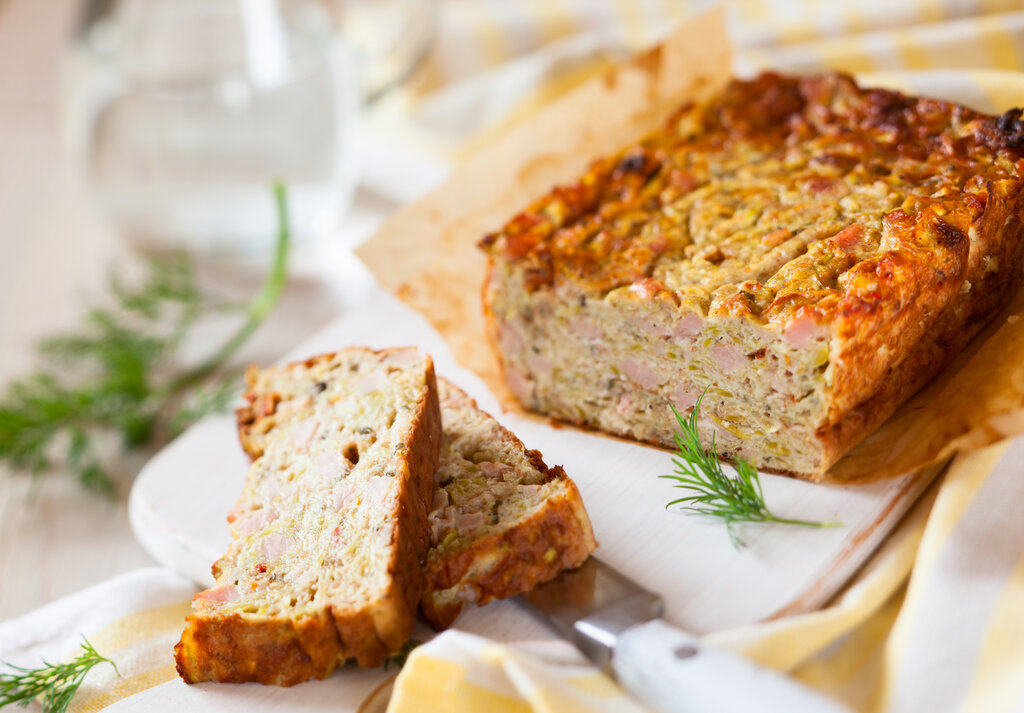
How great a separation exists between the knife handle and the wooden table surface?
2333mm

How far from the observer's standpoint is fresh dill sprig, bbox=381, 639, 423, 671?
340cm

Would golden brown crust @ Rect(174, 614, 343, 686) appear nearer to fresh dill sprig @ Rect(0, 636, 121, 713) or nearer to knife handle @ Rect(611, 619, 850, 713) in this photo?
fresh dill sprig @ Rect(0, 636, 121, 713)

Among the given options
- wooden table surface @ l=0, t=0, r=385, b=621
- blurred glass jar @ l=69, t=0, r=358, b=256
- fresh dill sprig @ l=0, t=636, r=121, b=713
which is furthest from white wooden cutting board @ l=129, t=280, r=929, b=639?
blurred glass jar @ l=69, t=0, r=358, b=256

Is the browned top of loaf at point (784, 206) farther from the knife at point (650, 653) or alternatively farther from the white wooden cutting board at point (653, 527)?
the knife at point (650, 653)

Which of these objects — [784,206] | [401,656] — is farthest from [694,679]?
[784,206]

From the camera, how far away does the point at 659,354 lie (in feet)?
13.2

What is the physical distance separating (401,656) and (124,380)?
2.66 m

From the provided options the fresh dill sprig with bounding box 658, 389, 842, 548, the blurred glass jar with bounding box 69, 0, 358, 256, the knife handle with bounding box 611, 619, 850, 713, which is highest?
the blurred glass jar with bounding box 69, 0, 358, 256

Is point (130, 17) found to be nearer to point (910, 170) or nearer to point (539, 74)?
point (539, 74)

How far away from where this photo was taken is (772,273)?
3879 millimetres

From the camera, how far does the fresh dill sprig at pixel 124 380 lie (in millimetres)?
5164

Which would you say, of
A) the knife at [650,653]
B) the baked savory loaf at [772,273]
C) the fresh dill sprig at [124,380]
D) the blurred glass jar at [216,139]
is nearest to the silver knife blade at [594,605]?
the knife at [650,653]

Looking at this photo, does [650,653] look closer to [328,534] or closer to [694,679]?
[694,679]

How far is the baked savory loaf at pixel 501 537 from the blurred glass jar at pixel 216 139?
316 cm
